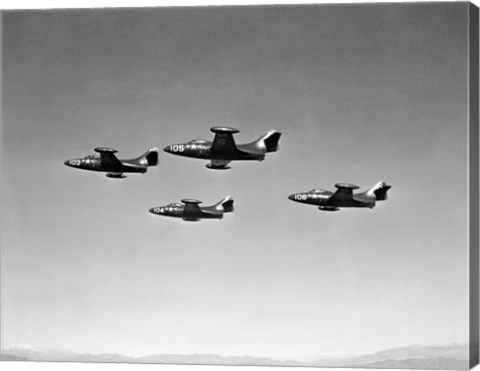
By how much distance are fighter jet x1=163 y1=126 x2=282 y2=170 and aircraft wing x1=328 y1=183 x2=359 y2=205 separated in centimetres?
63

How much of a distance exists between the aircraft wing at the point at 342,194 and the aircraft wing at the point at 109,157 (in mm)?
1861

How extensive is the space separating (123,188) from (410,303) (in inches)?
104

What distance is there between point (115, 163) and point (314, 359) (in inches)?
93.3

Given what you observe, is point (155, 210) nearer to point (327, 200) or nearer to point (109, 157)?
point (109, 157)

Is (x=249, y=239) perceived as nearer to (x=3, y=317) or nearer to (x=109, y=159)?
(x=109, y=159)

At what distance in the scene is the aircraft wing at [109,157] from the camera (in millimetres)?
13328

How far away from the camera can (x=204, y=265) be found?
13.2 metres

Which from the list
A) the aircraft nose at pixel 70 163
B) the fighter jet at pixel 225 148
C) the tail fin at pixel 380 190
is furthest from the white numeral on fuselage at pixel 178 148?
the tail fin at pixel 380 190

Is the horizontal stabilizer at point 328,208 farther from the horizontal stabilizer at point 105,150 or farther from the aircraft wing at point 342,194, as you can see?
the horizontal stabilizer at point 105,150

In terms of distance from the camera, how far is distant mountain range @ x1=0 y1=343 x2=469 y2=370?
12.8 meters

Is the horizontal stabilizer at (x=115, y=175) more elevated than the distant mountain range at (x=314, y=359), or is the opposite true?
the horizontal stabilizer at (x=115, y=175)

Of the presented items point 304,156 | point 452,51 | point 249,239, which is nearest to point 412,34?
point 452,51

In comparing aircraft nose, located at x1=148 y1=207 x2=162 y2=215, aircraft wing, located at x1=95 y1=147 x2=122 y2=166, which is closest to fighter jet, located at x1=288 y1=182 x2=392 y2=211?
aircraft nose, located at x1=148 y1=207 x2=162 y2=215

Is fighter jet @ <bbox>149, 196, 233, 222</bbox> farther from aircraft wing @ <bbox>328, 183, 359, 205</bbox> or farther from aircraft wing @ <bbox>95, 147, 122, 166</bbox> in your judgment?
aircraft wing @ <bbox>328, 183, 359, 205</bbox>
